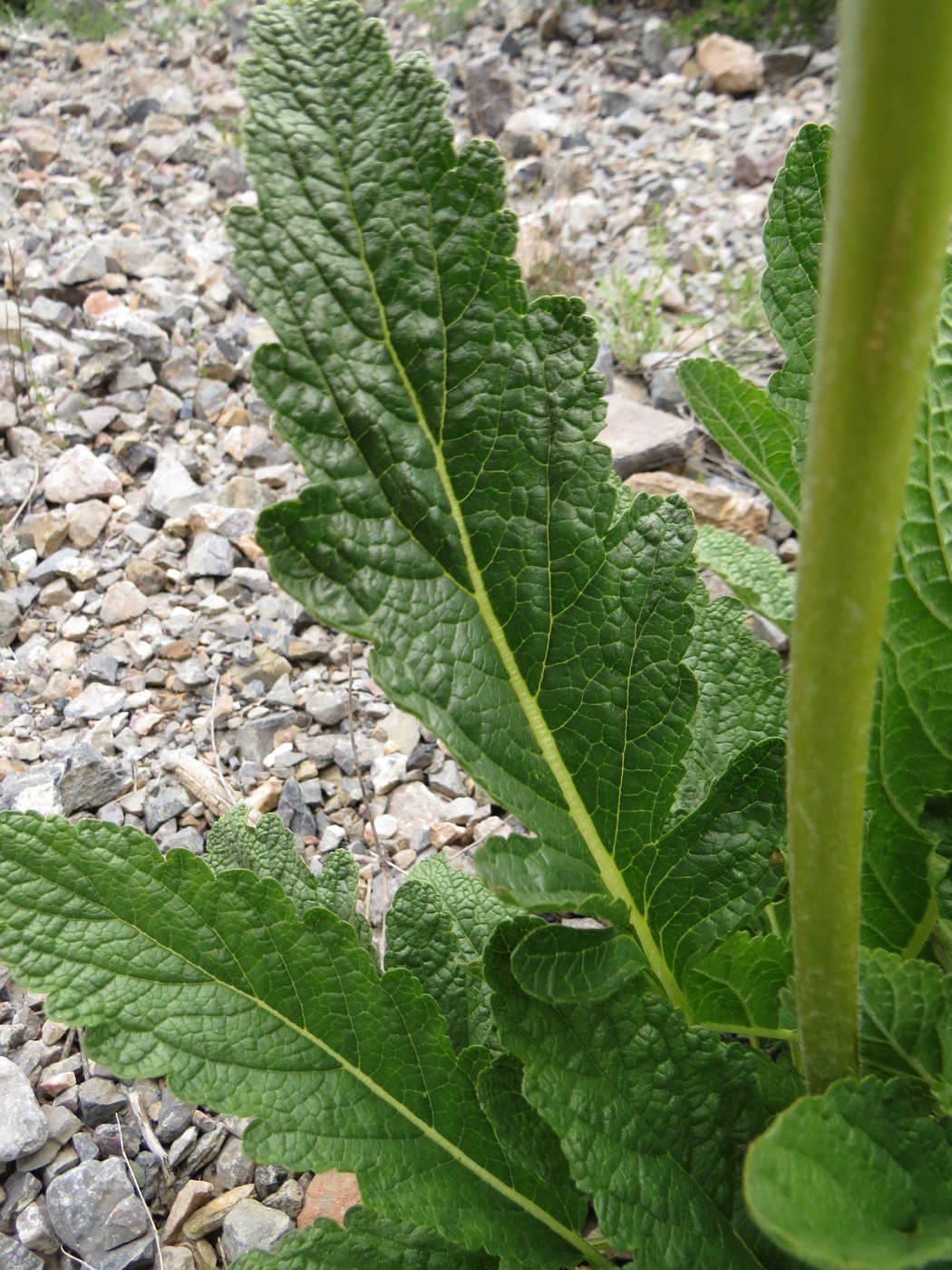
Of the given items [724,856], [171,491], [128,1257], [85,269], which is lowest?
[128,1257]

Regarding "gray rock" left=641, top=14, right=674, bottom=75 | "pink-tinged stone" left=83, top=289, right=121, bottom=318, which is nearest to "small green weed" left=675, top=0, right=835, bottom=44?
"gray rock" left=641, top=14, right=674, bottom=75

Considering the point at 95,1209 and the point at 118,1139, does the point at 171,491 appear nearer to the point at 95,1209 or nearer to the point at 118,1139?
the point at 118,1139

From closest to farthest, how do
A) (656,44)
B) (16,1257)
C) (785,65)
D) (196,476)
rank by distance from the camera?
(16,1257) → (196,476) → (785,65) → (656,44)

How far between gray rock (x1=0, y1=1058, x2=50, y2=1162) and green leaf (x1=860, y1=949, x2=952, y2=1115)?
1129 mm

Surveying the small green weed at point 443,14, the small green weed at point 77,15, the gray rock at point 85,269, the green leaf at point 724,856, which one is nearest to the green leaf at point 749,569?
the green leaf at point 724,856

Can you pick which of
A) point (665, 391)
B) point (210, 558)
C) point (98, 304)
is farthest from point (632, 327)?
point (98, 304)

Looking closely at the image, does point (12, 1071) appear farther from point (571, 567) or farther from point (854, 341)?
point (854, 341)

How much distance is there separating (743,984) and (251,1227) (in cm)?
76

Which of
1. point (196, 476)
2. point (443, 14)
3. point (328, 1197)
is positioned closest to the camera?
point (328, 1197)

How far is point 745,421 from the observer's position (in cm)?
137

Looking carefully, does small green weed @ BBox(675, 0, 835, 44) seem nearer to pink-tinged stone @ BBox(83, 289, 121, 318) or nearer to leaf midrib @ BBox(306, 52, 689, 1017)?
pink-tinged stone @ BBox(83, 289, 121, 318)

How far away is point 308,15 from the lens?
2.79 feet

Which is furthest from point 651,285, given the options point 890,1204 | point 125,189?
point 890,1204

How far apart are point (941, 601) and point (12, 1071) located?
140cm
